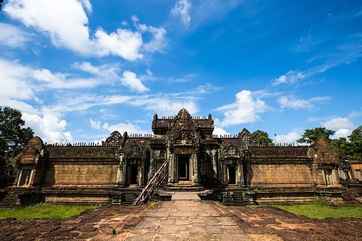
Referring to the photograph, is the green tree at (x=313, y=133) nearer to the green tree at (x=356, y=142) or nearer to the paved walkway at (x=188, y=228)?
the green tree at (x=356, y=142)

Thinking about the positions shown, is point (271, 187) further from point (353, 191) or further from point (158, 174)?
point (158, 174)

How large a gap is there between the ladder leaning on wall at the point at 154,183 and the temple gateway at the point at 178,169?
9cm

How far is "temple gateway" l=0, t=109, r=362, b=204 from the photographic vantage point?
64.2 feet

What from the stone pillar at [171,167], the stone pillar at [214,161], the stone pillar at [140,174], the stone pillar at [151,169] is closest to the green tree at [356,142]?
the stone pillar at [214,161]

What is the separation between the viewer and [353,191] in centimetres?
2195

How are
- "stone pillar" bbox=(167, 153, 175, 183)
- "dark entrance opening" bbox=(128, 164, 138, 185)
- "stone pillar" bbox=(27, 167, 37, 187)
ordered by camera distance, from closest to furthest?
"stone pillar" bbox=(167, 153, 175, 183)
"stone pillar" bbox=(27, 167, 37, 187)
"dark entrance opening" bbox=(128, 164, 138, 185)

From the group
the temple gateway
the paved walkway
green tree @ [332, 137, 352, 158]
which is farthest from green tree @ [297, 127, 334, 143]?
the paved walkway

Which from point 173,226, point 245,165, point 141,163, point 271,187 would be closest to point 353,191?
point 271,187

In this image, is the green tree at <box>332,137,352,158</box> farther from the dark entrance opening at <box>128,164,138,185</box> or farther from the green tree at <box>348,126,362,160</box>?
the dark entrance opening at <box>128,164,138,185</box>

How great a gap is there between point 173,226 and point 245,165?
15845mm

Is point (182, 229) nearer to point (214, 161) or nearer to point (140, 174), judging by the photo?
point (140, 174)

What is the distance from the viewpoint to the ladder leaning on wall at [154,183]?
53.5ft

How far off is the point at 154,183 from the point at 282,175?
1315 cm

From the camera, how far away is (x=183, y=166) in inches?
830
